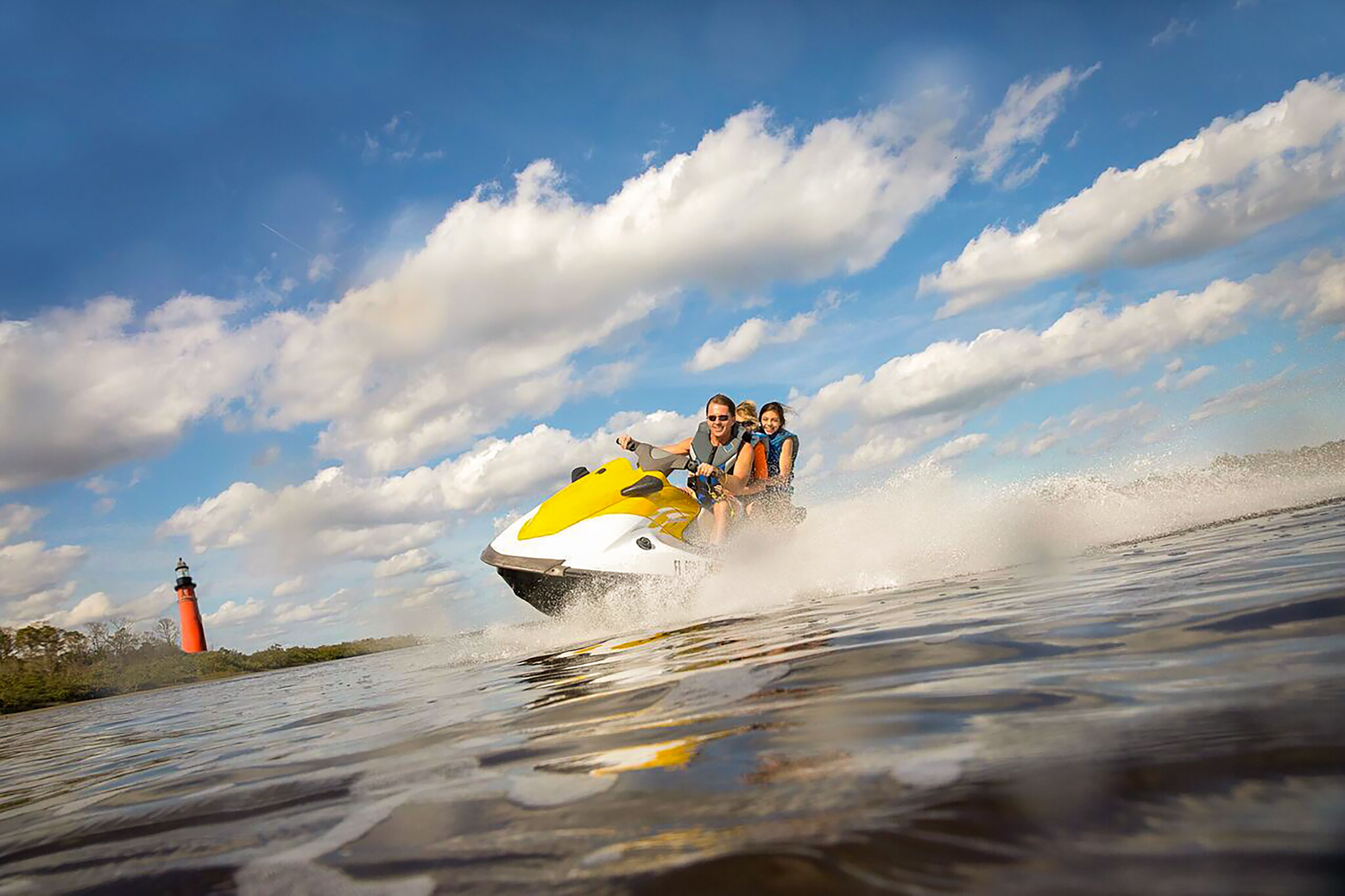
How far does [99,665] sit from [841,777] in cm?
4019

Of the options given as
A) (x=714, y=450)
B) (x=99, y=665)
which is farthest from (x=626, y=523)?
(x=99, y=665)

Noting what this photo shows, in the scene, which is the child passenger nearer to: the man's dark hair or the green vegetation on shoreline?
the man's dark hair

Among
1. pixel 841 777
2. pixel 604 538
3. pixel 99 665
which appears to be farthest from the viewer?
pixel 99 665

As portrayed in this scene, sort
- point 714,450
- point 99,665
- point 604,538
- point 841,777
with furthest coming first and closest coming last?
point 99,665 < point 714,450 < point 604,538 < point 841,777

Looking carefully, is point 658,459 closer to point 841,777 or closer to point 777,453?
point 777,453

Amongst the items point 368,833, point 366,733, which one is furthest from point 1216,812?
point 366,733

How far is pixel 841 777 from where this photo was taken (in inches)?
49.4

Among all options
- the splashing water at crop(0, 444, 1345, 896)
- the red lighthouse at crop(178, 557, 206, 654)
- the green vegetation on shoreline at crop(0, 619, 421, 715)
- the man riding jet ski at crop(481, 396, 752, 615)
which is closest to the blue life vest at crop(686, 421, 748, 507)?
the man riding jet ski at crop(481, 396, 752, 615)

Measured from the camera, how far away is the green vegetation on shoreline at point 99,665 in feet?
86.6

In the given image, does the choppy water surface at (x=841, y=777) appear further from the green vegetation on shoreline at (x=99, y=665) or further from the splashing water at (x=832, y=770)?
the green vegetation on shoreline at (x=99, y=665)

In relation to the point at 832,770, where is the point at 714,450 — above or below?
above

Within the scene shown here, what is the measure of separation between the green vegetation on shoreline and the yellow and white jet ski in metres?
22.2

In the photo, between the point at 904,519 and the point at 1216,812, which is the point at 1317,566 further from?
the point at 904,519

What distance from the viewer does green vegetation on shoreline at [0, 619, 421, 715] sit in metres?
26.4
